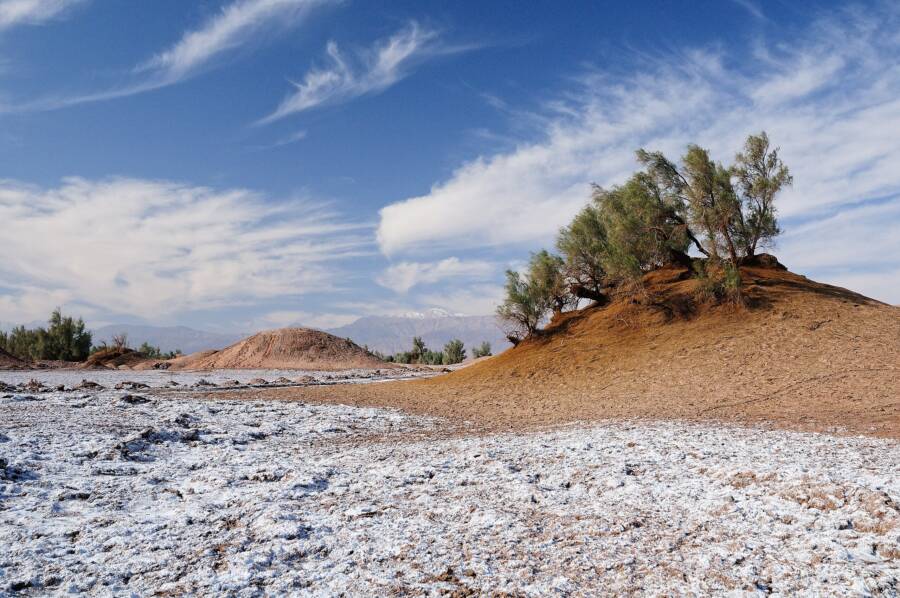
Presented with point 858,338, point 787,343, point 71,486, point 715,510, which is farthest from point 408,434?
point 858,338

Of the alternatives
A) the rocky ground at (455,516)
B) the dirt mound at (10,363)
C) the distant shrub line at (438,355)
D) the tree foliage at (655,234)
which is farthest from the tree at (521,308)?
the distant shrub line at (438,355)

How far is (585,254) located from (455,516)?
21.8 metres

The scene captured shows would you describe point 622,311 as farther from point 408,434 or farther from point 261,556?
point 261,556

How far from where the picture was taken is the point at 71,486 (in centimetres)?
634

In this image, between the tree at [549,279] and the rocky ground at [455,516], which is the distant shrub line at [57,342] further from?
the rocky ground at [455,516]

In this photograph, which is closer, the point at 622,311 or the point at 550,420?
the point at 550,420

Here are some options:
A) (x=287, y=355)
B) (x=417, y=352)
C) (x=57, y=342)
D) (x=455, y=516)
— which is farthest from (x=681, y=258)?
(x=57, y=342)

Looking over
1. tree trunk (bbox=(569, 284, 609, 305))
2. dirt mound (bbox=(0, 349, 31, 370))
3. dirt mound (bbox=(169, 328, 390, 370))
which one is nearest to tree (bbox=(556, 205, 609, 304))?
tree trunk (bbox=(569, 284, 609, 305))

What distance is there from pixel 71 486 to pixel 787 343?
20019mm

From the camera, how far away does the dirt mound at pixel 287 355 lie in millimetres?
49803

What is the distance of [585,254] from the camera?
25.8 meters

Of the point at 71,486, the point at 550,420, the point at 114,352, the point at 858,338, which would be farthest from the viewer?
the point at 114,352

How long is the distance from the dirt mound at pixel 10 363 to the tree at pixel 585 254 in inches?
1463

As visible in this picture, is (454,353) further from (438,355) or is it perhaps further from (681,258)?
(681,258)
